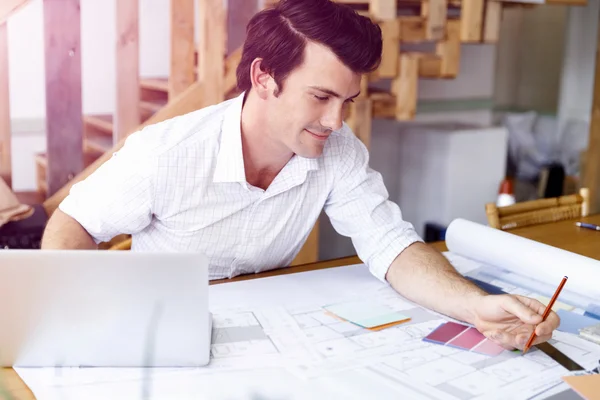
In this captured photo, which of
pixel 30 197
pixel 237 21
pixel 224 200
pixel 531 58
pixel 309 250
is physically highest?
pixel 237 21

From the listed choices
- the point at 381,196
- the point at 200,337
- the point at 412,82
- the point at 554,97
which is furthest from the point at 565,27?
the point at 200,337

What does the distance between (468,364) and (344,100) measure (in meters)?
0.60

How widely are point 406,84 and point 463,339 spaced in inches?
72.3

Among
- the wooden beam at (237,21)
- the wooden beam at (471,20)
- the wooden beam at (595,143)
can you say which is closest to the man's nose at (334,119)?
the wooden beam at (237,21)

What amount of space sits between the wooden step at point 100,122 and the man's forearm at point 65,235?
1.19m

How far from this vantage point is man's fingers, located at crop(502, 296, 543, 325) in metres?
1.11

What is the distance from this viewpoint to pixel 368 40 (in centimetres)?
142

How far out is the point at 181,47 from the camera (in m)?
2.61

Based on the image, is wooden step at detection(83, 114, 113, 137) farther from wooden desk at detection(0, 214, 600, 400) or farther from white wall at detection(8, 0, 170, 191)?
wooden desk at detection(0, 214, 600, 400)

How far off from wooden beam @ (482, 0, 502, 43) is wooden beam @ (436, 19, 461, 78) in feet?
0.42

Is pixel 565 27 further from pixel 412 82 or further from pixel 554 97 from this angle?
pixel 412 82

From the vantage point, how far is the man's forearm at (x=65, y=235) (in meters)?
1.41

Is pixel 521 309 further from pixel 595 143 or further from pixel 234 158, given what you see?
pixel 595 143

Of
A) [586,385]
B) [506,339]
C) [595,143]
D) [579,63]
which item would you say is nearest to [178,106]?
[506,339]
